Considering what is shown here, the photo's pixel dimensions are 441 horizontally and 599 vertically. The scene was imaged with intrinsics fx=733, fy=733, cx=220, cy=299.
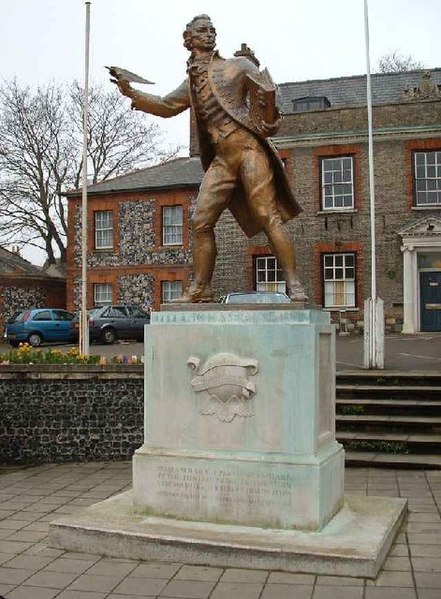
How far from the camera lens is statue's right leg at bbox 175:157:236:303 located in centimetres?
627

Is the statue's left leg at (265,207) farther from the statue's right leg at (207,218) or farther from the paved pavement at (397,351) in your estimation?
the paved pavement at (397,351)

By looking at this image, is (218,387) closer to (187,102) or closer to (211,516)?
(211,516)

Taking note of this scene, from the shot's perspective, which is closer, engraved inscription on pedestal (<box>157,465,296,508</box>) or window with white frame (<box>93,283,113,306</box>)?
engraved inscription on pedestal (<box>157,465,296,508</box>)

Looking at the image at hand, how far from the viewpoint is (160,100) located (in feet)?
21.4

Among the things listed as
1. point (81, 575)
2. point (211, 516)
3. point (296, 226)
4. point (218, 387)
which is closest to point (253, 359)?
→ point (218, 387)

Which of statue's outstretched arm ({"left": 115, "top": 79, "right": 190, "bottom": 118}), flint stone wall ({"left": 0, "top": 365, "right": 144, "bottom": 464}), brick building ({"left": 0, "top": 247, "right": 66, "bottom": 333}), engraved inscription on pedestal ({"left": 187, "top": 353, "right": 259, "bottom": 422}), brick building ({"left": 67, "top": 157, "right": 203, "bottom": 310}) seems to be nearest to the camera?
engraved inscription on pedestal ({"left": 187, "top": 353, "right": 259, "bottom": 422})

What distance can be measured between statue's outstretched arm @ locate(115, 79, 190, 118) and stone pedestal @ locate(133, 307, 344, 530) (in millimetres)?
1870

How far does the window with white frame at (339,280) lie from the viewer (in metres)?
25.4

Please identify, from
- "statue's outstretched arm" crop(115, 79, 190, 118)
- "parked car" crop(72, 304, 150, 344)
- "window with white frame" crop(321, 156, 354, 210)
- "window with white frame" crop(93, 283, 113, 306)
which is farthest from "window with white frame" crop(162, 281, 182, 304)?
"statue's outstretched arm" crop(115, 79, 190, 118)

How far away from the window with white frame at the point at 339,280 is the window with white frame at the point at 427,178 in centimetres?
311

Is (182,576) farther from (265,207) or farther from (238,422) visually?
(265,207)

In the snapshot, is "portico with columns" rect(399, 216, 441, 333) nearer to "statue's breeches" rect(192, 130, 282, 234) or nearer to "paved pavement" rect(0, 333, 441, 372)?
"paved pavement" rect(0, 333, 441, 372)

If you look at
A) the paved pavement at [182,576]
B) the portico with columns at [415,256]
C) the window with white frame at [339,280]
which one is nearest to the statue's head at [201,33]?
the paved pavement at [182,576]

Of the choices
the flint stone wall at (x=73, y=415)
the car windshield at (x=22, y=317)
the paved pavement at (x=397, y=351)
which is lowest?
the flint stone wall at (x=73, y=415)
